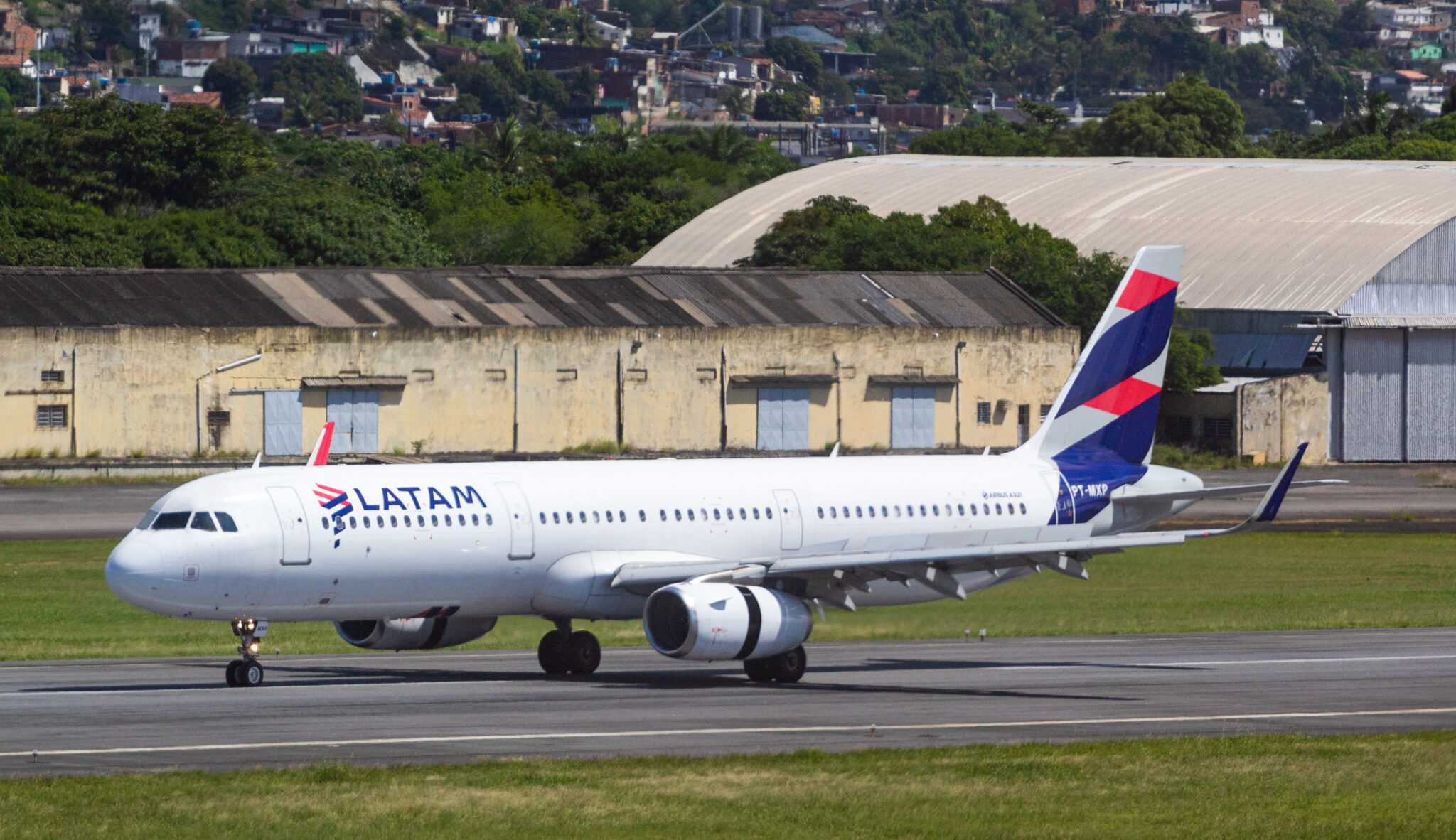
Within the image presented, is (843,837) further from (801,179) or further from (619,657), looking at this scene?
(801,179)

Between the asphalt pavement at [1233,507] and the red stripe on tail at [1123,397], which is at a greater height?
the red stripe on tail at [1123,397]

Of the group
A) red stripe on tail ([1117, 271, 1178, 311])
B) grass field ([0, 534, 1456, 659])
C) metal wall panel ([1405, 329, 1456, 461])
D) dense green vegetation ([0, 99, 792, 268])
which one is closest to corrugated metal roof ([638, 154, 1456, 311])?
metal wall panel ([1405, 329, 1456, 461])

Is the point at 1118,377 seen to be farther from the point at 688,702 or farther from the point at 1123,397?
the point at 688,702

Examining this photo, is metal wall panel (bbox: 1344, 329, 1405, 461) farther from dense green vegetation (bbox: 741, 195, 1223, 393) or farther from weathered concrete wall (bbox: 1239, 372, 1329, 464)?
dense green vegetation (bbox: 741, 195, 1223, 393)

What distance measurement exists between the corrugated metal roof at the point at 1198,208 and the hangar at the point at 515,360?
17490 mm

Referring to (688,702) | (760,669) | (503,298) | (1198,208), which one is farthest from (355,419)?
(1198,208)

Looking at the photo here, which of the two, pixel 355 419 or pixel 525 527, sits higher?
pixel 355 419

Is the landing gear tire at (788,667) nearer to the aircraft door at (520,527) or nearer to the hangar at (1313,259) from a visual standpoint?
the aircraft door at (520,527)

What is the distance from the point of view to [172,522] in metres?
35.9

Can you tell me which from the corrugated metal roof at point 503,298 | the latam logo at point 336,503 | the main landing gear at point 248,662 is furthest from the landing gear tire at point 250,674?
the corrugated metal roof at point 503,298

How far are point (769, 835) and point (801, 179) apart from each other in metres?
133

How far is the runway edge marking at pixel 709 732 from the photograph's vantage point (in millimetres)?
29719

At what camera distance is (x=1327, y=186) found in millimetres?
131000

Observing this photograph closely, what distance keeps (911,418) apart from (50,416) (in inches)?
1537
